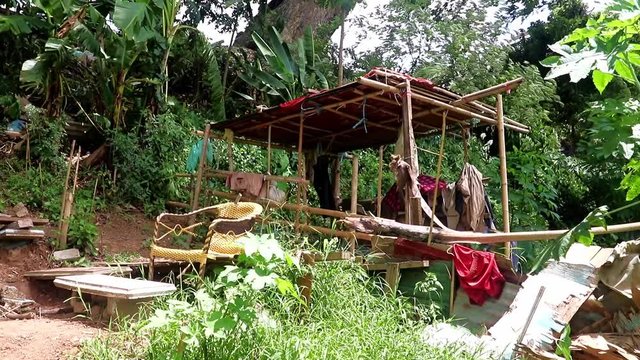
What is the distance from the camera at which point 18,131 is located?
842cm

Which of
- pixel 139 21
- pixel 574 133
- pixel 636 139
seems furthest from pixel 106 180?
pixel 574 133

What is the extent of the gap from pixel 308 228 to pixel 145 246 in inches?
114

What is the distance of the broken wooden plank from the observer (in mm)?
6051

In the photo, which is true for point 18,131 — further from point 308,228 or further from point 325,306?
point 325,306

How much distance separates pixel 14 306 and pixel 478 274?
375cm

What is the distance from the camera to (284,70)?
970 cm

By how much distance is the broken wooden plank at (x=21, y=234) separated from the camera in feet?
19.9

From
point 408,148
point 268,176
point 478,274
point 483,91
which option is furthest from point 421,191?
point 268,176

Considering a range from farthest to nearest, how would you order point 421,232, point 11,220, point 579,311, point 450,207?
1. point 11,220
2. point 450,207
3. point 421,232
4. point 579,311

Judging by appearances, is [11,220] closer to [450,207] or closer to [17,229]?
[17,229]

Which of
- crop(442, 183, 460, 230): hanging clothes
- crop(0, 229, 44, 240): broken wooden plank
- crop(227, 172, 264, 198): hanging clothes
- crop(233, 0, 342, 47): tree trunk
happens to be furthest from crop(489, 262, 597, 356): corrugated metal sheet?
crop(233, 0, 342, 47): tree trunk

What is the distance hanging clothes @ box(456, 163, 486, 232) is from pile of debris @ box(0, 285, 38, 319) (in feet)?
12.9

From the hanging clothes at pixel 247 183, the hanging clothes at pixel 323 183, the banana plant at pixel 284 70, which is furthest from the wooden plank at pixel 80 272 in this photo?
the banana plant at pixel 284 70

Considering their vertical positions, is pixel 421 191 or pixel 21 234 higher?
pixel 421 191
